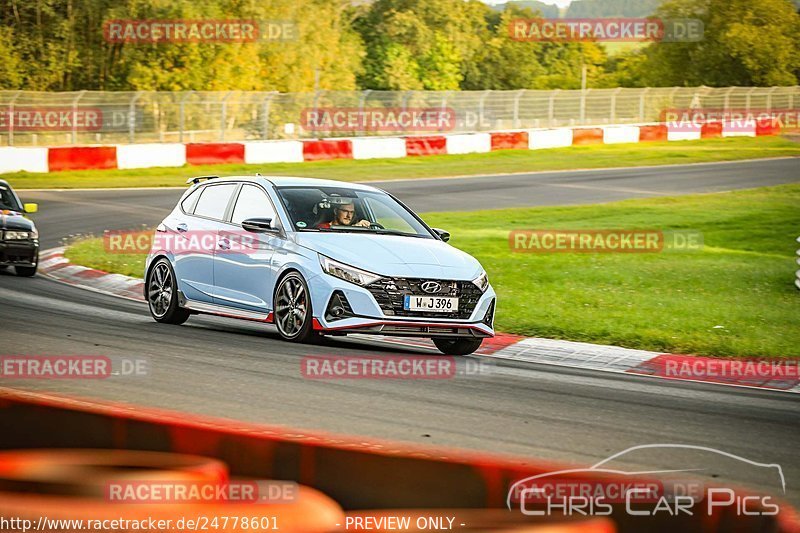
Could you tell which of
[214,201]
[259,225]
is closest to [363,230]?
[259,225]

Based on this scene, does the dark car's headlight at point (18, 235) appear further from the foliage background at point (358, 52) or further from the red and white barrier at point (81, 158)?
the foliage background at point (358, 52)

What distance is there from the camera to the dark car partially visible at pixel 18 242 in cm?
1681

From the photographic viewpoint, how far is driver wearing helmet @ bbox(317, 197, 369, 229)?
11.7 meters

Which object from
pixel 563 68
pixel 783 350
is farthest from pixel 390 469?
pixel 563 68

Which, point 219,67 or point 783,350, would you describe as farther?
point 219,67

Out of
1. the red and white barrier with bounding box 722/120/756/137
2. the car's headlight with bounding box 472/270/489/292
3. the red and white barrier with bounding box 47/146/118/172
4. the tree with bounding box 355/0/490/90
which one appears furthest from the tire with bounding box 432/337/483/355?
the tree with bounding box 355/0/490/90

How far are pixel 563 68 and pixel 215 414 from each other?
12629 centimetres

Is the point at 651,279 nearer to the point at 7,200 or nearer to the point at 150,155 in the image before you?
the point at 7,200

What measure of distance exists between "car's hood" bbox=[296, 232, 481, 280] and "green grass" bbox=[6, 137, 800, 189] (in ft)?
70.0

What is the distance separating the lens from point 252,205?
12.1 metres

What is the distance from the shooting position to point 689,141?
49.4 metres

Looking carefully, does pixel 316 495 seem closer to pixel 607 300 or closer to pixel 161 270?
pixel 161 270

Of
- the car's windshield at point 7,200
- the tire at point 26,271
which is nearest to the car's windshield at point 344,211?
the tire at point 26,271

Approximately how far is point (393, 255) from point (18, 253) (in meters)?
7.91
